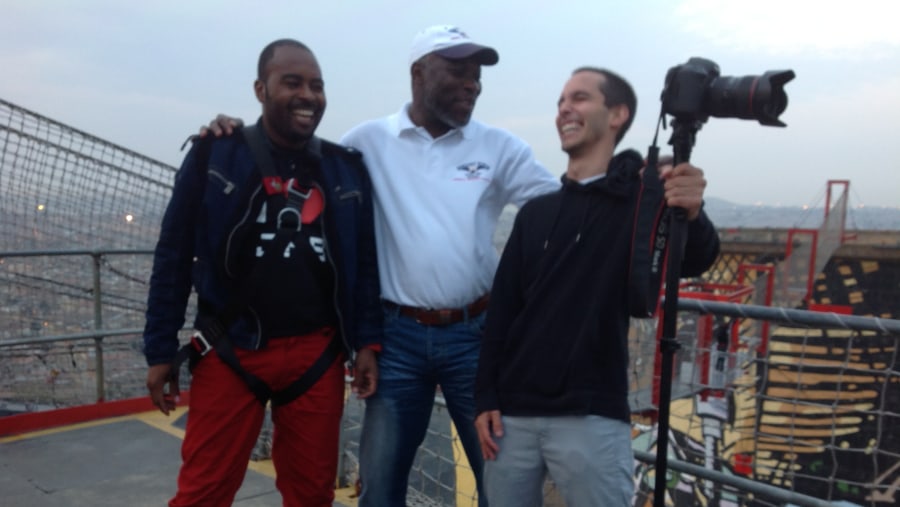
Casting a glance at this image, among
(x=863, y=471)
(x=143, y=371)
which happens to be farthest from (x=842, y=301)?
(x=143, y=371)

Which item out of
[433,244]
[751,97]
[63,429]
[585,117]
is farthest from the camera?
[63,429]

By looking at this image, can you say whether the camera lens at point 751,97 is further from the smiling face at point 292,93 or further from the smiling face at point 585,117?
the smiling face at point 292,93

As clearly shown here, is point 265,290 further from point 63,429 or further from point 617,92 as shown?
point 63,429

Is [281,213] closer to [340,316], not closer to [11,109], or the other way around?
[340,316]

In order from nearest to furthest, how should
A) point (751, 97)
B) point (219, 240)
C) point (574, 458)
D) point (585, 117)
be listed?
point (751, 97), point (574, 458), point (585, 117), point (219, 240)

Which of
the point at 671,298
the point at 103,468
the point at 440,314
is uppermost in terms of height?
the point at 671,298

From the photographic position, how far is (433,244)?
2.46 meters

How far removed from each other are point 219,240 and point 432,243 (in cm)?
69

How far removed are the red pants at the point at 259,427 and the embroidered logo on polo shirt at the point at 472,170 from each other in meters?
0.73

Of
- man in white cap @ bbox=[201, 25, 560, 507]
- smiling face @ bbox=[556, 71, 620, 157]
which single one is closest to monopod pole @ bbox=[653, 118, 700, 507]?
smiling face @ bbox=[556, 71, 620, 157]

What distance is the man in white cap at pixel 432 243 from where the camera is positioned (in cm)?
247

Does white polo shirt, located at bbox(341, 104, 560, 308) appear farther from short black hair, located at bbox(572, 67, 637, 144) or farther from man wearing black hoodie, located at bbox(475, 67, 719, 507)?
short black hair, located at bbox(572, 67, 637, 144)

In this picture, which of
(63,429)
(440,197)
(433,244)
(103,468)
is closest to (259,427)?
(433,244)

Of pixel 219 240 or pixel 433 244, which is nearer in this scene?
pixel 219 240
